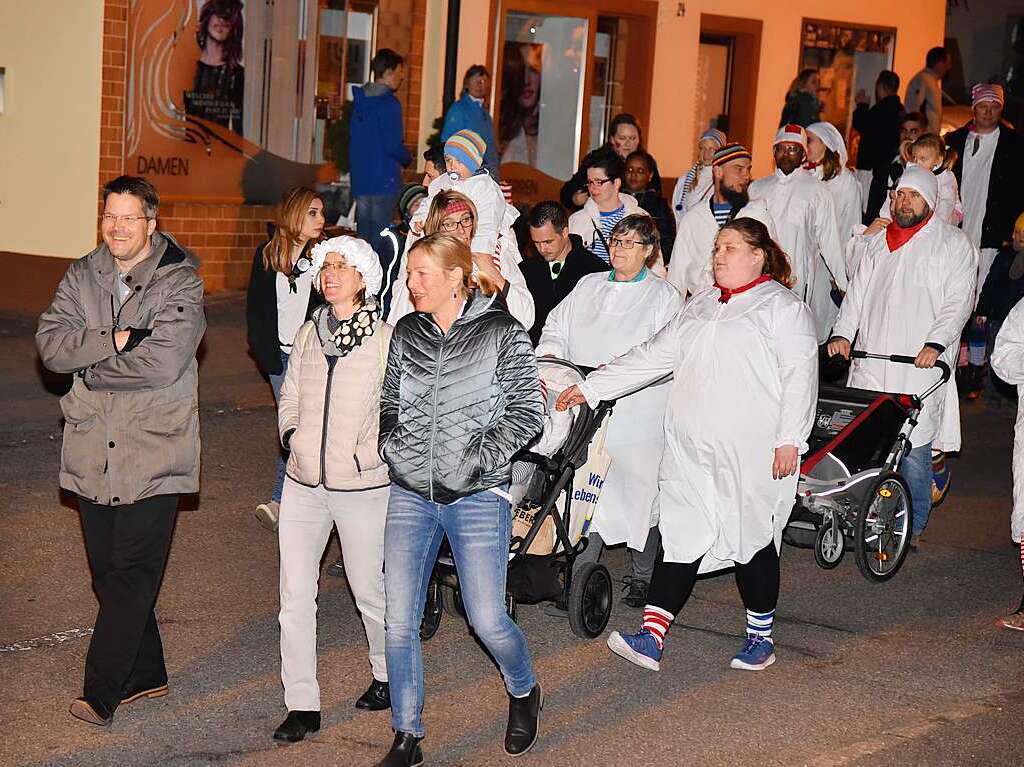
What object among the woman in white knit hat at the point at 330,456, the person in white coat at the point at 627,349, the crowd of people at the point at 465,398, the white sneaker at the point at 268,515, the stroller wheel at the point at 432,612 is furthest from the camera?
the white sneaker at the point at 268,515

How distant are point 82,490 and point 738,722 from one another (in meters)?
2.80

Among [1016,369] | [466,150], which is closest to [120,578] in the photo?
[466,150]

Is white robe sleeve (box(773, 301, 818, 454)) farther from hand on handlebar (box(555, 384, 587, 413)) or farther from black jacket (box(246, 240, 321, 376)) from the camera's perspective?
black jacket (box(246, 240, 321, 376))

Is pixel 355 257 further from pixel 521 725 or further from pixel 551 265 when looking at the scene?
pixel 551 265

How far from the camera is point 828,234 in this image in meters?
11.7

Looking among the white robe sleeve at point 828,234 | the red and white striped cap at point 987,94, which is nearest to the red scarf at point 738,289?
the white robe sleeve at point 828,234

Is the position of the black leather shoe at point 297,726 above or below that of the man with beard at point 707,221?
below

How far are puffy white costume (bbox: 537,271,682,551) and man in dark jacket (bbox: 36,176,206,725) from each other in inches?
85.4

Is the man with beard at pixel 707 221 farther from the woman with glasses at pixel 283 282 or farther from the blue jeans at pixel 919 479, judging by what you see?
the woman with glasses at pixel 283 282

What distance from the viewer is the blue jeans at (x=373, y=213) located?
15.7m

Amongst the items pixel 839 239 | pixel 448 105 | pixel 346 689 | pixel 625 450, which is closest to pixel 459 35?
pixel 448 105

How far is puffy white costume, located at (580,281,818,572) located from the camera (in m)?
6.95

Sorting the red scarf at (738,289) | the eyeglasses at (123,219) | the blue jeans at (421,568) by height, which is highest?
the eyeglasses at (123,219)

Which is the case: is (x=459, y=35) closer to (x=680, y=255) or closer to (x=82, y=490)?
(x=680, y=255)
